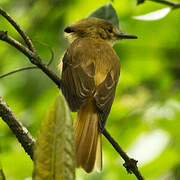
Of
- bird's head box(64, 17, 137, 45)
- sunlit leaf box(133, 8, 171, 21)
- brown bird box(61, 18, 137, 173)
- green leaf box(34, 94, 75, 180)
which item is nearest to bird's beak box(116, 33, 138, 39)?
bird's head box(64, 17, 137, 45)

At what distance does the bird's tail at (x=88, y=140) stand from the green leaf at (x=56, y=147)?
1.25 m

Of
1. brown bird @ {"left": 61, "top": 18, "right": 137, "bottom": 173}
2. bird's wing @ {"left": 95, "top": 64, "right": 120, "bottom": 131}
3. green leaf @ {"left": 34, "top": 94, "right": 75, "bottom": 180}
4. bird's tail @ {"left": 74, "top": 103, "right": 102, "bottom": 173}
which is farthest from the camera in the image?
bird's wing @ {"left": 95, "top": 64, "right": 120, "bottom": 131}

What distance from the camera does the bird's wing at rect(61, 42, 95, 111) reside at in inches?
139

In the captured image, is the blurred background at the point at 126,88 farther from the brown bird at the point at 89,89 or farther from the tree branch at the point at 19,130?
the tree branch at the point at 19,130

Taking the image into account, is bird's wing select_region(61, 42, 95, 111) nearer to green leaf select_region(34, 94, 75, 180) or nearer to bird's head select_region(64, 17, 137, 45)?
bird's head select_region(64, 17, 137, 45)

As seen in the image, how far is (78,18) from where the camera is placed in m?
5.00

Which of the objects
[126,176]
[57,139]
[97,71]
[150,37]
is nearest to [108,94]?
[97,71]

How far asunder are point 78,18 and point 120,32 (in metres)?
0.45

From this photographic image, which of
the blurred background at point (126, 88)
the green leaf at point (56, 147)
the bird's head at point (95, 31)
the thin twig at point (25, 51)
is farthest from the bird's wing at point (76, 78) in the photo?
the green leaf at point (56, 147)

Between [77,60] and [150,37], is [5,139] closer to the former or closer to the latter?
[77,60]

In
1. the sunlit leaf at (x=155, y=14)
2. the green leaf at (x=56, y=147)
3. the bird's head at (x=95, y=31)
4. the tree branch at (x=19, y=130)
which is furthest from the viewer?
the bird's head at (x=95, y=31)

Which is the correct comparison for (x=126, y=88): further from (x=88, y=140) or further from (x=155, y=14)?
(x=88, y=140)

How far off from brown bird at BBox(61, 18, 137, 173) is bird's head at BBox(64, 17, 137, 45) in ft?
0.80

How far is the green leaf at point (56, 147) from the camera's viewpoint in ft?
4.95
